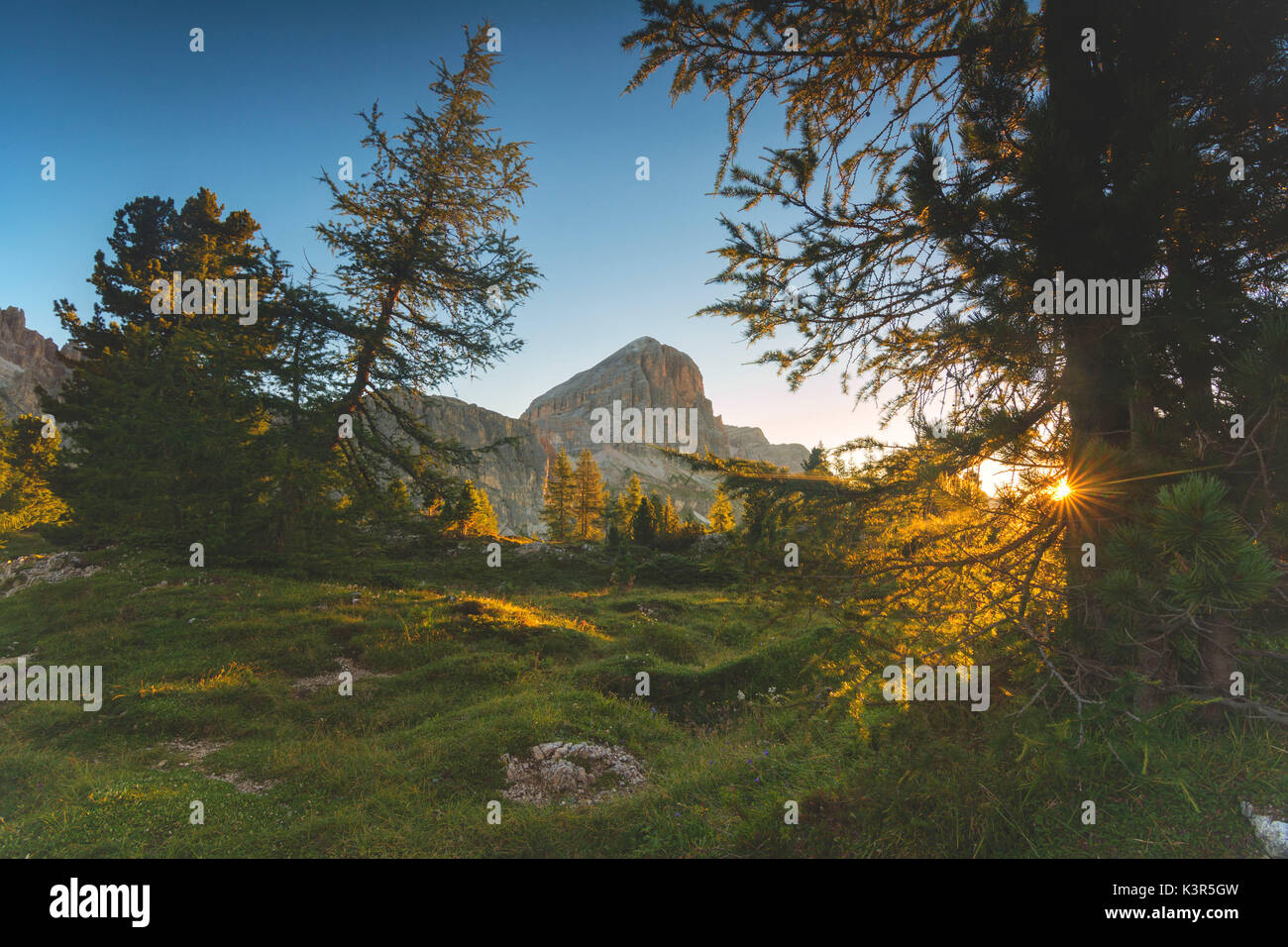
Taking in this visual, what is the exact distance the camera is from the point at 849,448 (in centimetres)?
484

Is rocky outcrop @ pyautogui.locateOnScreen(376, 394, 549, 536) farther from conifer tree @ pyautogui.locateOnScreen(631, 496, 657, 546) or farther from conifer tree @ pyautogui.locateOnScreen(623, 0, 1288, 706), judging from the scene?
conifer tree @ pyautogui.locateOnScreen(623, 0, 1288, 706)

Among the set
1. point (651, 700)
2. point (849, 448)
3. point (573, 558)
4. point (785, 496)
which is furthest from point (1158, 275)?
point (573, 558)

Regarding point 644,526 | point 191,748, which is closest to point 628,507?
point 644,526

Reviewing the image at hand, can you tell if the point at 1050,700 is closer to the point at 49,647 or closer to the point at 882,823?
the point at 882,823

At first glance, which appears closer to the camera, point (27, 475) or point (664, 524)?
point (27, 475)

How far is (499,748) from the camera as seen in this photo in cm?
710

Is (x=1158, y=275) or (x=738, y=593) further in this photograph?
(x=738, y=593)

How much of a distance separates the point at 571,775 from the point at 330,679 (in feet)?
21.6

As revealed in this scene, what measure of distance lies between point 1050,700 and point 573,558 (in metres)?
25.4

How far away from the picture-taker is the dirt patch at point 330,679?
973 cm

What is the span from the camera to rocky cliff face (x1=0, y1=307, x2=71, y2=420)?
86688 mm

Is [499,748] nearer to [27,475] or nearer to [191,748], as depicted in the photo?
[191,748]

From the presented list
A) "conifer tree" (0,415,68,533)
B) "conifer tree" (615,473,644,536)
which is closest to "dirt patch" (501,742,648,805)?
"conifer tree" (0,415,68,533)

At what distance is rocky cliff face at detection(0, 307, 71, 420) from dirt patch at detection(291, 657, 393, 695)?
109998mm
